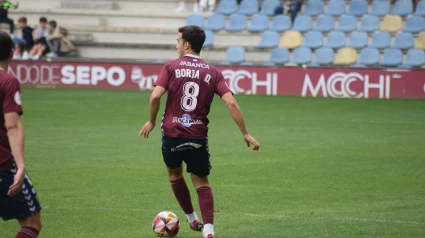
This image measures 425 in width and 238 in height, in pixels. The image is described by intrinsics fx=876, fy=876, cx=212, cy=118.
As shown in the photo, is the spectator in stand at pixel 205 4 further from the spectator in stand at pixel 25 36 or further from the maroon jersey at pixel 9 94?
the maroon jersey at pixel 9 94

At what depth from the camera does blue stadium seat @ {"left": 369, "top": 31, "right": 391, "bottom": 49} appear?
27.6m

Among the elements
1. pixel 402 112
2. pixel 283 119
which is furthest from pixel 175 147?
pixel 402 112

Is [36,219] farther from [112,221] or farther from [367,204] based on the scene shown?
[367,204]

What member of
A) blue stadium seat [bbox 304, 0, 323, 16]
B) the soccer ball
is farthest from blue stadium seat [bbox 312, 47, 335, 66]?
the soccer ball

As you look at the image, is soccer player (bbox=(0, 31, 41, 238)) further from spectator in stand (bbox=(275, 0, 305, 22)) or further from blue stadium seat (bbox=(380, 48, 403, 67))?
spectator in stand (bbox=(275, 0, 305, 22))

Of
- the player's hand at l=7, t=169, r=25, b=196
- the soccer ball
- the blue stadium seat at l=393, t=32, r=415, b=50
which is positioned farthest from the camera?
the blue stadium seat at l=393, t=32, r=415, b=50

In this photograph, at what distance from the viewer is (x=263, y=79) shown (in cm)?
2552

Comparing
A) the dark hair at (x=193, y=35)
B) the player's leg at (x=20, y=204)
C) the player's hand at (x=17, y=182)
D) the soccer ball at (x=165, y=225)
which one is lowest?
the soccer ball at (x=165, y=225)

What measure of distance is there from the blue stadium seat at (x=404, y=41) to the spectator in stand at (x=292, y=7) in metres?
3.63

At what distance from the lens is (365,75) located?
80.3ft

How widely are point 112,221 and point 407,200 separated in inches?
138

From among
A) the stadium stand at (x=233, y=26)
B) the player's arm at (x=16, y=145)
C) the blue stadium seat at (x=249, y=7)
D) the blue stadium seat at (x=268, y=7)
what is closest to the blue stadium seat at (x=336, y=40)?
the stadium stand at (x=233, y=26)

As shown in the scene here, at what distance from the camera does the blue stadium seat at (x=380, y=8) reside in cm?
2859

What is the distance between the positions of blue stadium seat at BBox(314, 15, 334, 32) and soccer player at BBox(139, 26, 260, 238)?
20.9 m
